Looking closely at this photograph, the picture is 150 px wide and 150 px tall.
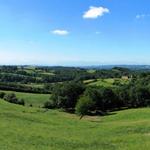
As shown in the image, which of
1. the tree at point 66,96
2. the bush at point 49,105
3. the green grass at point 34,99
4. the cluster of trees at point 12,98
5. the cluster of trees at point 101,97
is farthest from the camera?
the tree at point 66,96

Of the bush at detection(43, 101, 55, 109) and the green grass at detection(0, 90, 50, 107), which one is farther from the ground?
the green grass at detection(0, 90, 50, 107)

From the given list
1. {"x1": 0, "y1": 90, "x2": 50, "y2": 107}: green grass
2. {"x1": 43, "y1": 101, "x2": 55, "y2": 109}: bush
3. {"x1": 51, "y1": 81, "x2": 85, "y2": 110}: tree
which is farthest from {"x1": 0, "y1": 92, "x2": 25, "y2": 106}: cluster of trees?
{"x1": 51, "y1": 81, "x2": 85, "y2": 110}: tree

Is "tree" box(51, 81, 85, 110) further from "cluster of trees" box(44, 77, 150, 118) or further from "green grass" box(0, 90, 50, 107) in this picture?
"green grass" box(0, 90, 50, 107)

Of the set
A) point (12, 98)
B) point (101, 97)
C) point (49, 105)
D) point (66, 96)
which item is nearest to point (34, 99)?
point (49, 105)

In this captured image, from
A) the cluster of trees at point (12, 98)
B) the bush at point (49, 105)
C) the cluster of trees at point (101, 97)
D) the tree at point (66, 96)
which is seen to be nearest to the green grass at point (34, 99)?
the bush at point (49, 105)

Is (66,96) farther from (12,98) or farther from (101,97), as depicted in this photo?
(12,98)

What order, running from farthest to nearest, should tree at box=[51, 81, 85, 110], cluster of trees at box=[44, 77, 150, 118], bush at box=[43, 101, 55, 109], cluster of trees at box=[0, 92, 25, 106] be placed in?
tree at box=[51, 81, 85, 110] → bush at box=[43, 101, 55, 109] → cluster of trees at box=[44, 77, 150, 118] → cluster of trees at box=[0, 92, 25, 106]

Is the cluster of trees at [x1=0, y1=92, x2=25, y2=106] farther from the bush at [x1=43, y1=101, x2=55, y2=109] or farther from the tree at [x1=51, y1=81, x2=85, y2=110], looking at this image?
the tree at [x1=51, y1=81, x2=85, y2=110]

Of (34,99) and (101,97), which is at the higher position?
(101,97)

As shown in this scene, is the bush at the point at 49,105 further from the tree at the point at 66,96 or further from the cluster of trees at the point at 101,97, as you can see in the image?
the tree at the point at 66,96

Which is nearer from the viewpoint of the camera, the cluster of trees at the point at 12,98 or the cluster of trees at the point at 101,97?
the cluster of trees at the point at 12,98

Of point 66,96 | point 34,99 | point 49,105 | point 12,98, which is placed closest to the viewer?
point 12,98

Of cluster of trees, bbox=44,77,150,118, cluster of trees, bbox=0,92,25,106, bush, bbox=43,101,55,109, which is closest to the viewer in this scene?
cluster of trees, bbox=0,92,25,106

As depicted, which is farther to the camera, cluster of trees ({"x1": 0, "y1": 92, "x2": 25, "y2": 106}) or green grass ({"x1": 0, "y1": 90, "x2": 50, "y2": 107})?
green grass ({"x1": 0, "y1": 90, "x2": 50, "y2": 107})
